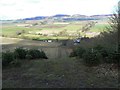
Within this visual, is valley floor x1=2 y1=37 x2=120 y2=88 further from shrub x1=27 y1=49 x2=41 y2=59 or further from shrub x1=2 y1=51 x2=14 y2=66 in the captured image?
shrub x1=27 y1=49 x2=41 y2=59

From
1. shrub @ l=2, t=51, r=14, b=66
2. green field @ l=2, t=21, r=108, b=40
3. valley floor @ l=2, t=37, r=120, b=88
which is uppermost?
green field @ l=2, t=21, r=108, b=40

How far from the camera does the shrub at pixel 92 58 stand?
8.63 m

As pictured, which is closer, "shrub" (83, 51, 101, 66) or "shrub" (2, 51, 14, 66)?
"shrub" (83, 51, 101, 66)

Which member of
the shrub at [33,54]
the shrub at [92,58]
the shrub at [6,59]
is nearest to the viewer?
the shrub at [92,58]

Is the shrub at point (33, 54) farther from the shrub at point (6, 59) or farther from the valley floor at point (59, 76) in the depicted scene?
the shrub at point (6, 59)

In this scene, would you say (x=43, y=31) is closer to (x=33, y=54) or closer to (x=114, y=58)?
(x=33, y=54)

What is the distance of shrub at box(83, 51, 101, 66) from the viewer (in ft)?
28.3

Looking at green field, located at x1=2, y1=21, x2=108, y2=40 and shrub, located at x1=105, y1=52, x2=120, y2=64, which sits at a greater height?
green field, located at x1=2, y1=21, x2=108, y2=40

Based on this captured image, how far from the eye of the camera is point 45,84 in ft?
21.4

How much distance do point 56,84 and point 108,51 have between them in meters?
3.23

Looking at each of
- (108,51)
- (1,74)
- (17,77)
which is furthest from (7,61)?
(108,51)

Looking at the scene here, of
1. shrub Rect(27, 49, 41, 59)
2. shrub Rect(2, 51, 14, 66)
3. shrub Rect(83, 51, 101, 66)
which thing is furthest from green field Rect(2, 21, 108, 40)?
shrub Rect(2, 51, 14, 66)

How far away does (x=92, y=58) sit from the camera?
28.4ft

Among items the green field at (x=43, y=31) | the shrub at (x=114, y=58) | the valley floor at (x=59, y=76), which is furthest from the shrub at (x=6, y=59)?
the green field at (x=43, y=31)
